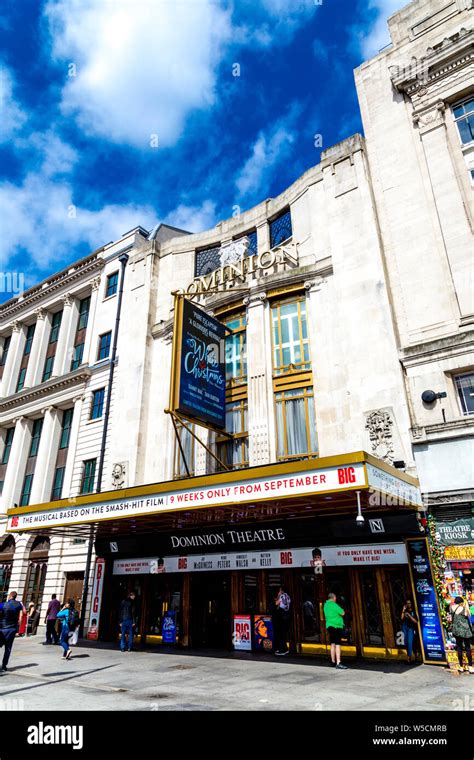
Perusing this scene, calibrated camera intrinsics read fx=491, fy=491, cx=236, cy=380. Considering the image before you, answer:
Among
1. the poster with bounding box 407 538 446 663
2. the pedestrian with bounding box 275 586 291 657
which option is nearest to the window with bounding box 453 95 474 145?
the poster with bounding box 407 538 446 663

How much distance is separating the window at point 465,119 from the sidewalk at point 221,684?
17105 mm

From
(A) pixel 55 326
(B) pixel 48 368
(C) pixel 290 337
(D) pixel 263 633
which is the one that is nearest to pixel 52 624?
(D) pixel 263 633

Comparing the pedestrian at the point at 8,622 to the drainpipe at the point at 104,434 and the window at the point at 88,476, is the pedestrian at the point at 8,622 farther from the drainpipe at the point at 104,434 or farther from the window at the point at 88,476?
the window at the point at 88,476

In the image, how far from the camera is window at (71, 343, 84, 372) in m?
30.5

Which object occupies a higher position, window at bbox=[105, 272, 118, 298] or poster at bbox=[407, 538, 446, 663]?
window at bbox=[105, 272, 118, 298]

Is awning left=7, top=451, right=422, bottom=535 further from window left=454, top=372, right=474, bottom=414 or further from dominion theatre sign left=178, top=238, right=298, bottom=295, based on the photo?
dominion theatre sign left=178, top=238, right=298, bottom=295

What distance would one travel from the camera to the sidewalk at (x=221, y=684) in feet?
27.2

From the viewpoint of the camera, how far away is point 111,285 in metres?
30.4

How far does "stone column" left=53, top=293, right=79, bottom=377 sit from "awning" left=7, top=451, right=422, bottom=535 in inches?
531

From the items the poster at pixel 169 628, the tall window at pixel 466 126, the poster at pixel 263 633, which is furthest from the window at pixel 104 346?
the tall window at pixel 466 126

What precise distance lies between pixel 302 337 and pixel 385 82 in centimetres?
1093

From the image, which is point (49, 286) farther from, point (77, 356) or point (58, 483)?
point (58, 483)
